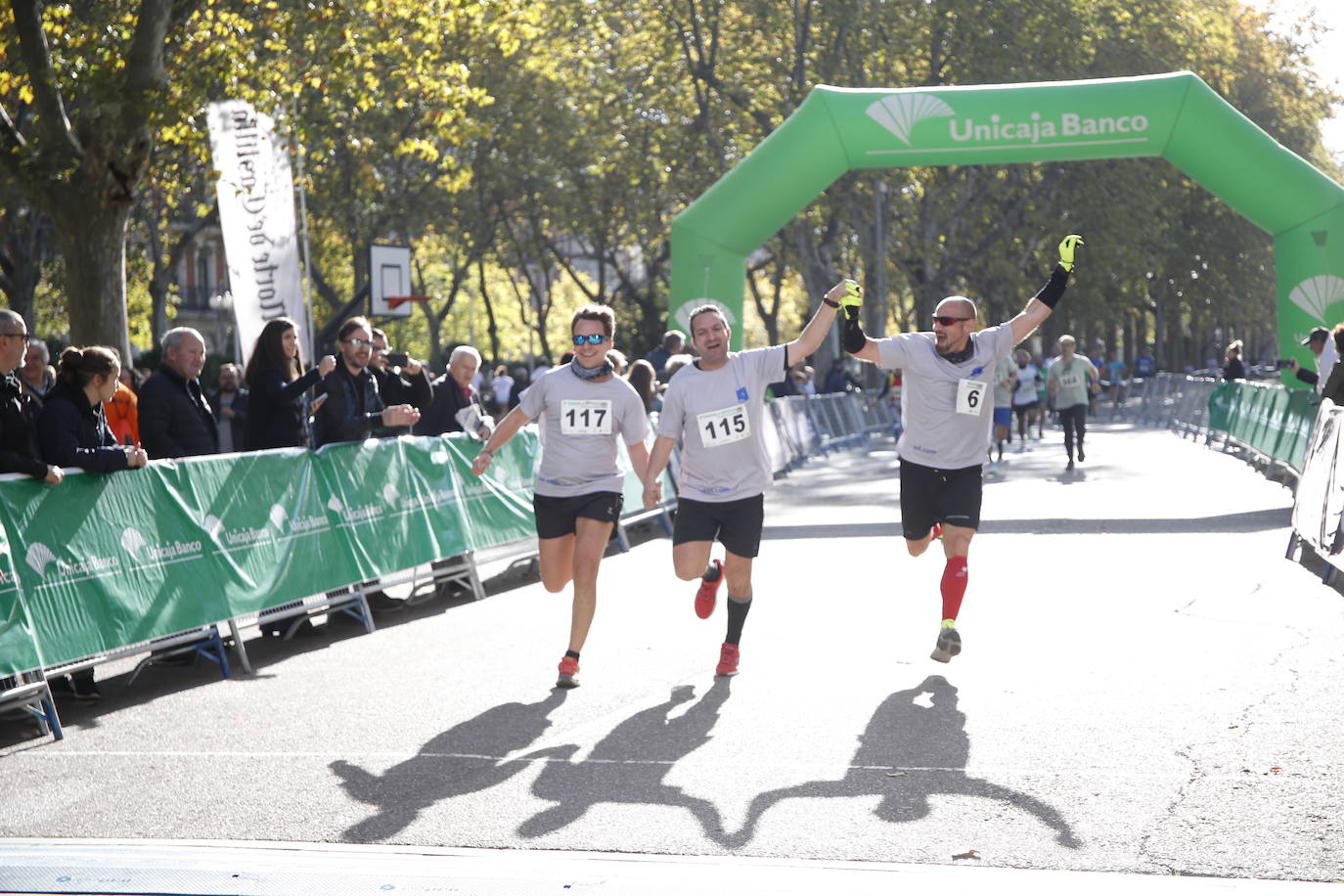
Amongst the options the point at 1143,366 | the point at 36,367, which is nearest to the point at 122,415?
the point at 36,367

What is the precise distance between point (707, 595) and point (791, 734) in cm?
202

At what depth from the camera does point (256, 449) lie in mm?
10914

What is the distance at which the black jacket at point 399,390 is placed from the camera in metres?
12.4

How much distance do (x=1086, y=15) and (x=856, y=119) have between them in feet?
56.1

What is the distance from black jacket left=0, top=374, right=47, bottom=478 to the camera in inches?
319

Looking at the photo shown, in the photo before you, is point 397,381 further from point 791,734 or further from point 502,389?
point 502,389

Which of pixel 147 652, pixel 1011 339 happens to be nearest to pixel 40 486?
pixel 147 652

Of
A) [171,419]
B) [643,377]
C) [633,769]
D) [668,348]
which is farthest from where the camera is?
[668,348]

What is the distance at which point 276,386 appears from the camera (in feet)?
35.4

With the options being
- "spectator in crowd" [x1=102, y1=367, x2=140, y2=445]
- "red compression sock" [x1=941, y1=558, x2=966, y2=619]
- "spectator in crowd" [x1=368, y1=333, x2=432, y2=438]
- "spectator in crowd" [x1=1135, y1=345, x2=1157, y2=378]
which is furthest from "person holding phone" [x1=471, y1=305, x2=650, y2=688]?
"spectator in crowd" [x1=1135, y1=345, x2=1157, y2=378]

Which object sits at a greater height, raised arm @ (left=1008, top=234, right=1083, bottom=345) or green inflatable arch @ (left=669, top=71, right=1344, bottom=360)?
green inflatable arch @ (left=669, top=71, right=1344, bottom=360)

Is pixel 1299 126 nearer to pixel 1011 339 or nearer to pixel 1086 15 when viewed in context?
pixel 1086 15

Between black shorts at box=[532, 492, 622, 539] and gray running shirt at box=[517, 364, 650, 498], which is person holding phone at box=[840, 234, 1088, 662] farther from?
black shorts at box=[532, 492, 622, 539]

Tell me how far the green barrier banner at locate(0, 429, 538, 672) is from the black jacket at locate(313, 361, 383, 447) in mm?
156
